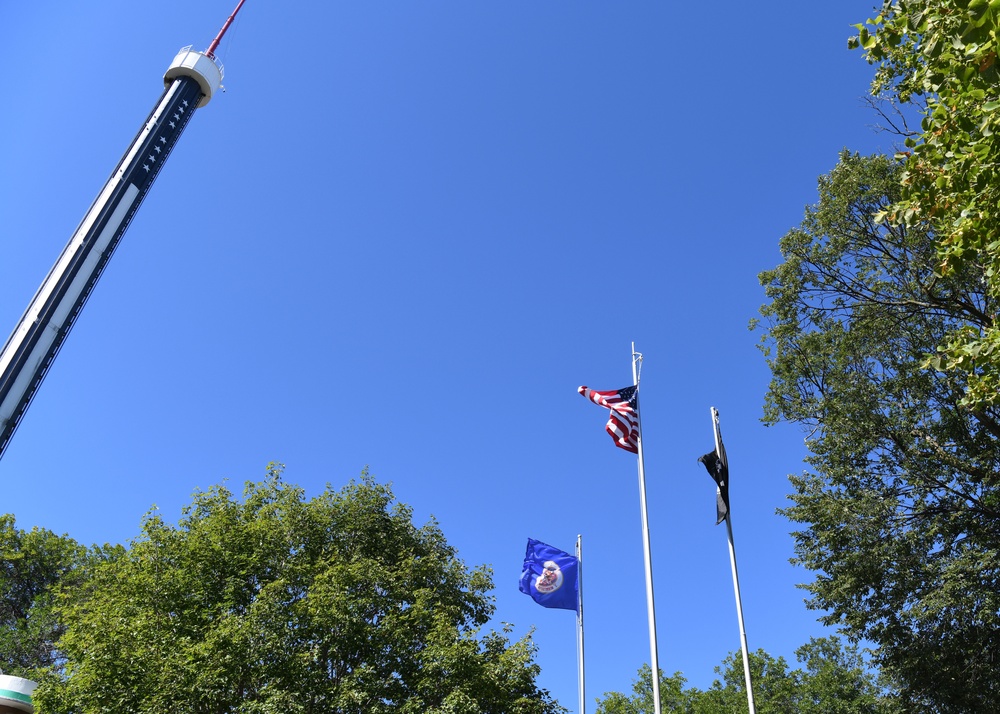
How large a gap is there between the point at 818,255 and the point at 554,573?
13876 millimetres

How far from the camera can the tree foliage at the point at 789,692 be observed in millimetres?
45719

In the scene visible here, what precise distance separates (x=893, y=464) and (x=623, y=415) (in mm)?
12549

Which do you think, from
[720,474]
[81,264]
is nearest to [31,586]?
[81,264]

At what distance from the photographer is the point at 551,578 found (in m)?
20.8

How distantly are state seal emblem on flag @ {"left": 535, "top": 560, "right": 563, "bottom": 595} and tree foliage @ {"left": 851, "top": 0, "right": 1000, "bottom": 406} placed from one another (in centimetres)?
1320

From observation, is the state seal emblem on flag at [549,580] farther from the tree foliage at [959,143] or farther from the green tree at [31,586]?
the green tree at [31,586]

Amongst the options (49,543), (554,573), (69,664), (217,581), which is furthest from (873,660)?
(49,543)

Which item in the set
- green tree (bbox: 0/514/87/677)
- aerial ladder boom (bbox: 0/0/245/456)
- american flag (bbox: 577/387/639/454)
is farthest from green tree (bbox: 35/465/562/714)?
aerial ladder boom (bbox: 0/0/245/456)

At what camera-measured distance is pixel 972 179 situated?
8961 mm

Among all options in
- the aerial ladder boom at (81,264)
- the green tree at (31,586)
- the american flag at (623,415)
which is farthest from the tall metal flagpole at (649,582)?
the aerial ladder boom at (81,264)

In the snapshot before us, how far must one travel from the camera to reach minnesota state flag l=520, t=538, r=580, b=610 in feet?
68.0

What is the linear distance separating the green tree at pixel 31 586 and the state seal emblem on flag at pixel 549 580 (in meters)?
24.2

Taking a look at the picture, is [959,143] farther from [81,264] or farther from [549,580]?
[81,264]

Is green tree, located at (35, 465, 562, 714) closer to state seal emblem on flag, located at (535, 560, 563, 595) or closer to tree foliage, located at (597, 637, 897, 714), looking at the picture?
state seal emblem on flag, located at (535, 560, 563, 595)
